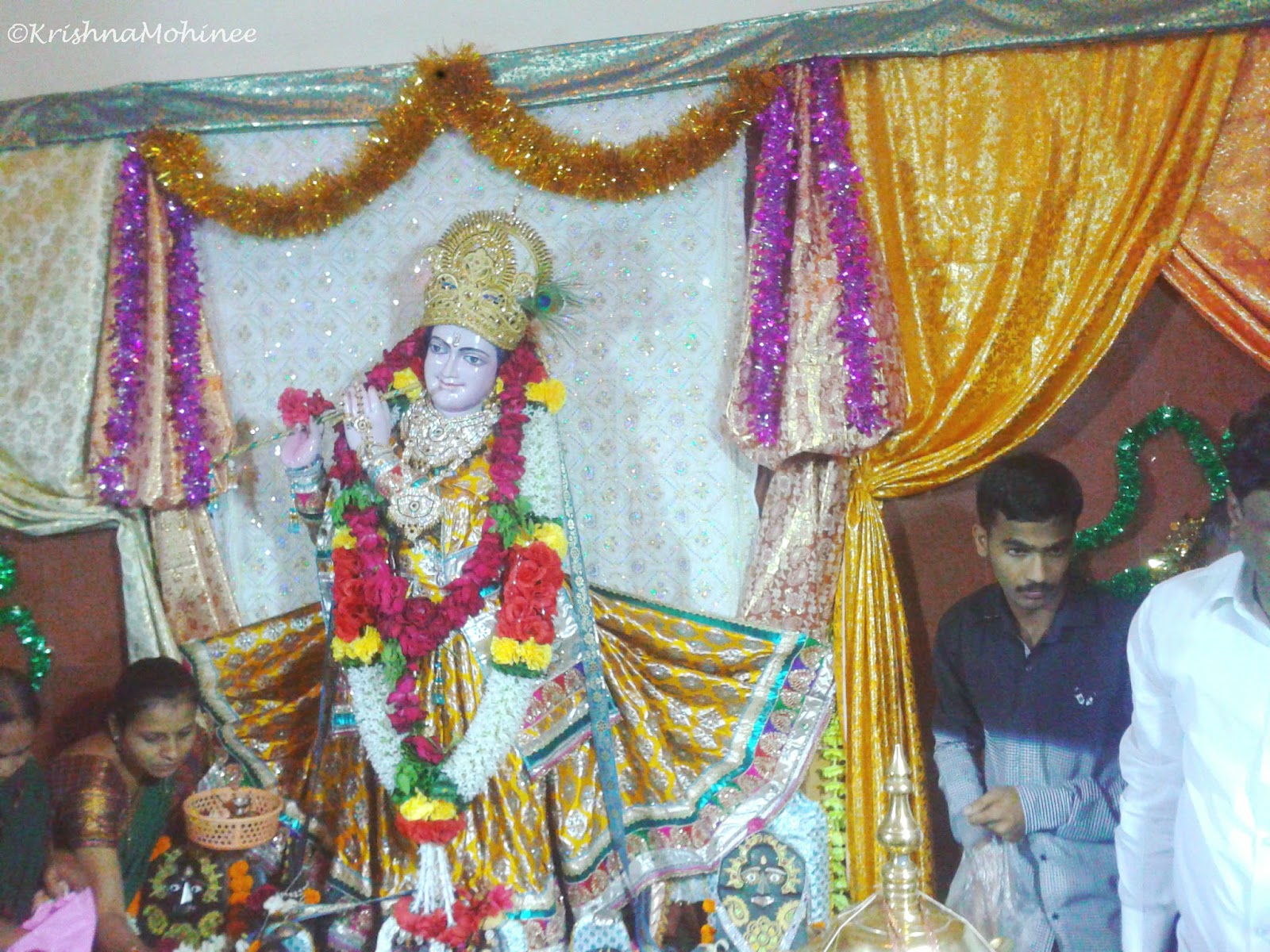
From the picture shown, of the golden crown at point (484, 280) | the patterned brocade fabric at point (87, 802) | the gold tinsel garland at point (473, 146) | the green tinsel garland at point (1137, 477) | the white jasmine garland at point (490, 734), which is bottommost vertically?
the patterned brocade fabric at point (87, 802)

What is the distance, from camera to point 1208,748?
2367 millimetres

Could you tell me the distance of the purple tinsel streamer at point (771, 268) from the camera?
412 centimetres

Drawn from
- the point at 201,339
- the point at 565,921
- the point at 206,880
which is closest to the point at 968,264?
the point at 565,921

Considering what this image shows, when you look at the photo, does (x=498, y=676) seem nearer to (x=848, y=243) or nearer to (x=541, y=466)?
(x=541, y=466)

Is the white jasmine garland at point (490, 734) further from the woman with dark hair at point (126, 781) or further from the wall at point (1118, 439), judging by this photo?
→ the wall at point (1118, 439)

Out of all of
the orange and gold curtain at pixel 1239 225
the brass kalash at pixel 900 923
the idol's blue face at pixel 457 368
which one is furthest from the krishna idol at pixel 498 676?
the brass kalash at pixel 900 923

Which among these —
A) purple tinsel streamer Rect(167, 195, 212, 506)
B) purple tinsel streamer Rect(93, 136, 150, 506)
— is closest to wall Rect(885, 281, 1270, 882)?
purple tinsel streamer Rect(167, 195, 212, 506)

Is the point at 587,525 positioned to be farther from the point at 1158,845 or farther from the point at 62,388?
the point at 1158,845

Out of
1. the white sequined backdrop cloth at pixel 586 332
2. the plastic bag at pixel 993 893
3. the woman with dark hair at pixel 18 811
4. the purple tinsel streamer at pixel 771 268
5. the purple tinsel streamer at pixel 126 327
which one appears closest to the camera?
the plastic bag at pixel 993 893

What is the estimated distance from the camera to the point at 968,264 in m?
4.08

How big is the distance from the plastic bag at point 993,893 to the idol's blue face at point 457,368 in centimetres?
199

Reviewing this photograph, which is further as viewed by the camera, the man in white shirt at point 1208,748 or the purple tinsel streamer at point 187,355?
the purple tinsel streamer at point 187,355

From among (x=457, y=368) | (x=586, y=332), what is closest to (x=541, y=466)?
(x=457, y=368)

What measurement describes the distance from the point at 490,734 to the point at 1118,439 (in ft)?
7.09
